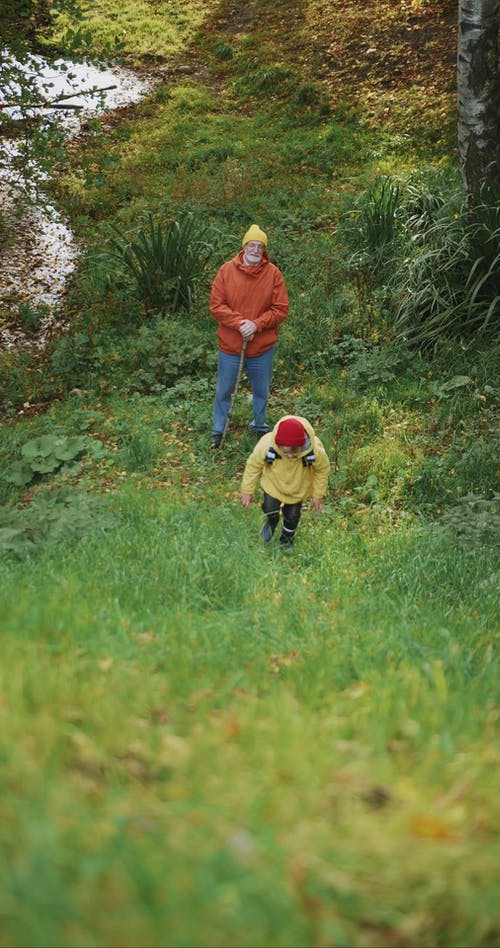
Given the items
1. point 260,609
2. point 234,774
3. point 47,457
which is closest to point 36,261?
point 47,457

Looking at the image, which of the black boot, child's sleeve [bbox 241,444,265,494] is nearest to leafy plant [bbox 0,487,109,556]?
child's sleeve [bbox 241,444,265,494]

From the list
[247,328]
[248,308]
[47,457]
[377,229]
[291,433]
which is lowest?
[47,457]

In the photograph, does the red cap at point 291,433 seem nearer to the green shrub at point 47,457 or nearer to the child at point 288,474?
the child at point 288,474

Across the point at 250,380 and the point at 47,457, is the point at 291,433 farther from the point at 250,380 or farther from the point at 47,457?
the point at 47,457

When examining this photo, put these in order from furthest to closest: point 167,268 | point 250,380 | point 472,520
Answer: point 167,268 → point 250,380 → point 472,520

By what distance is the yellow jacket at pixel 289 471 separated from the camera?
5090mm

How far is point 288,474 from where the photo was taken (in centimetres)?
519

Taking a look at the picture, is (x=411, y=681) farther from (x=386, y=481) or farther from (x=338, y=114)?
(x=338, y=114)

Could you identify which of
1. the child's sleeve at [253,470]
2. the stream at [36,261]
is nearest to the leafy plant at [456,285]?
the child's sleeve at [253,470]

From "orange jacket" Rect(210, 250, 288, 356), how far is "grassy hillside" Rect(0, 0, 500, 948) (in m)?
1.03

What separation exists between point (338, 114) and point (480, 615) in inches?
478

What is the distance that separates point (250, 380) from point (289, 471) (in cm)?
222

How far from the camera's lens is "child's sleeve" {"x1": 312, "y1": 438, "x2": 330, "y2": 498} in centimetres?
510

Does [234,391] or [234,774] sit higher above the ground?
[234,774]
